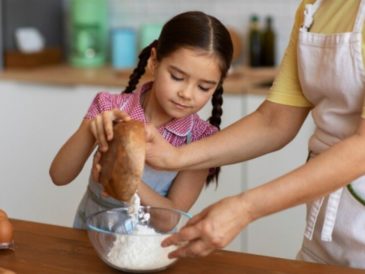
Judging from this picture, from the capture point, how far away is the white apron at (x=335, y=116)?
5.17ft

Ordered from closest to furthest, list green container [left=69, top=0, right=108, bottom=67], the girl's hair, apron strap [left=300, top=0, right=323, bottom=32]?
1. apron strap [left=300, top=0, right=323, bottom=32]
2. the girl's hair
3. green container [left=69, top=0, right=108, bottom=67]

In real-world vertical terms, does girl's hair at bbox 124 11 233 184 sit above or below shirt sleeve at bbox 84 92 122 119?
above

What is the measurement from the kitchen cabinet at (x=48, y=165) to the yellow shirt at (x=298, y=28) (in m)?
1.30

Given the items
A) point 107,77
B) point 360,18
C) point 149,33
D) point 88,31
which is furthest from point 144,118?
point 88,31

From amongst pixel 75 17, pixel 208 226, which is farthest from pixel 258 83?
pixel 208 226

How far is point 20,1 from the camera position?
3.75 m

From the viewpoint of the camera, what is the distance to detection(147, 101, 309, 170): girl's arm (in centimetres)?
175

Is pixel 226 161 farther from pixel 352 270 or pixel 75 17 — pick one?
pixel 75 17

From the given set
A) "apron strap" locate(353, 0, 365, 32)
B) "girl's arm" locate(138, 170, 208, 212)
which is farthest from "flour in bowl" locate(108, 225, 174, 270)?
"apron strap" locate(353, 0, 365, 32)

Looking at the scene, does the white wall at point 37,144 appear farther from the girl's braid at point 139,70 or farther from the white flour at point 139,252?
Answer: the white flour at point 139,252

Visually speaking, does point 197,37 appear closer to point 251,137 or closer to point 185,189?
point 251,137

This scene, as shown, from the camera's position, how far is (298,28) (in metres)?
1.74

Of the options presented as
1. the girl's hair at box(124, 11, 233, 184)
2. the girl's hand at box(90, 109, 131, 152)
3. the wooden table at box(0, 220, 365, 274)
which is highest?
the girl's hair at box(124, 11, 233, 184)

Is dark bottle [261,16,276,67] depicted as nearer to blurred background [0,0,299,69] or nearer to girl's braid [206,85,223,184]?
blurred background [0,0,299,69]
